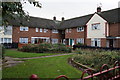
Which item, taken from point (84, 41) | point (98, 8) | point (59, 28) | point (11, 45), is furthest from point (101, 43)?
point (11, 45)

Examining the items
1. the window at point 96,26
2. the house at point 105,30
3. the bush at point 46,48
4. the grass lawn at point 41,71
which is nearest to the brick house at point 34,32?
the bush at point 46,48

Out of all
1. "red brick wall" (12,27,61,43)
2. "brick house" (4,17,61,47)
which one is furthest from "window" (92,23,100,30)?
"red brick wall" (12,27,61,43)

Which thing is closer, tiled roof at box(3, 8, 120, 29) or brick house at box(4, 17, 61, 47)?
tiled roof at box(3, 8, 120, 29)

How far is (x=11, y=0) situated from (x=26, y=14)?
2048 millimetres

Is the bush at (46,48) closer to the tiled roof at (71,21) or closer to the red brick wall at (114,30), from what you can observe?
the tiled roof at (71,21)

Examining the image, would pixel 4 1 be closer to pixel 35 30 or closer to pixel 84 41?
pixel 84 41

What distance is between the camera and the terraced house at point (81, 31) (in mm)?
24127

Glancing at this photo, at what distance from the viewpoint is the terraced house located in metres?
24.1

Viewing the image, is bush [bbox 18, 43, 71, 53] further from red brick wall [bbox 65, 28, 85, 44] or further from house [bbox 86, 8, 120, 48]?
red brick wall [bbox 65, 28, 85, 44]

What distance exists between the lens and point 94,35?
86.9 ft

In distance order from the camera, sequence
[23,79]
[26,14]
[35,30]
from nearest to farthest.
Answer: [23,79] → [26,14] → [35,30]

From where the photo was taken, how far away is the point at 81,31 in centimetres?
3006

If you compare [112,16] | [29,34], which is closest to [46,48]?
[29,34]

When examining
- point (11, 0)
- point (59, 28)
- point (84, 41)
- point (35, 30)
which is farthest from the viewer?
point (59, 28)
